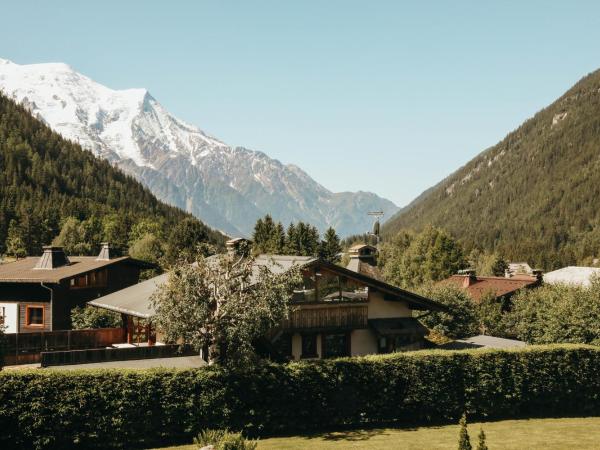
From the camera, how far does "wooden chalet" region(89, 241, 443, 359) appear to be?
1236 inches

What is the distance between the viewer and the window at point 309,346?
106 ft

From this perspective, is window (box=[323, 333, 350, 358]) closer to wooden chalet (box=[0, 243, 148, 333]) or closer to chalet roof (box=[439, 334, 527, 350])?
chalet roof (box=[439, 334, 527, 350])

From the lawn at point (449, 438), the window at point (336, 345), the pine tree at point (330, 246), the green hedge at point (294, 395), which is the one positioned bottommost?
the lawn at point (449, 438)

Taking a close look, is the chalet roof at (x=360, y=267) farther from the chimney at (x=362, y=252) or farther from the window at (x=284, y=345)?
the window at (x=284, y=345)

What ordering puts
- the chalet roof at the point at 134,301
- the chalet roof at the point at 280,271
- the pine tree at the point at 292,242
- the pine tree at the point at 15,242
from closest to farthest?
the chalet roof at the point at 134,301 < the chalet roof at the point at 280,271 < the pine tree at the point at 292,242 < the pine tree at the point at 15,242

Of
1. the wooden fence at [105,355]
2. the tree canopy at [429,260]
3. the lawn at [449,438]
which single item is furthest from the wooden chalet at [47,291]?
the tree canopy at [429,260]

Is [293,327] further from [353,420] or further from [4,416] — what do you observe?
[4,416]

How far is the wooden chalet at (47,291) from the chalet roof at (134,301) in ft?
28.2

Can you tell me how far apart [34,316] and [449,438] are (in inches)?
1371

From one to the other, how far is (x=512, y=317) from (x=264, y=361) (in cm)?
3287

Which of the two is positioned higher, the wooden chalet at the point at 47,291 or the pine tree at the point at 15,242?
the pine tree at the point at 15,242

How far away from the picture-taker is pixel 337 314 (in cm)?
3266

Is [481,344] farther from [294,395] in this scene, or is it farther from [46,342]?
[46,342]

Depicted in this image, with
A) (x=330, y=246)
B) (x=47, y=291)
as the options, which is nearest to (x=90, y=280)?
(x=47, y=291)
